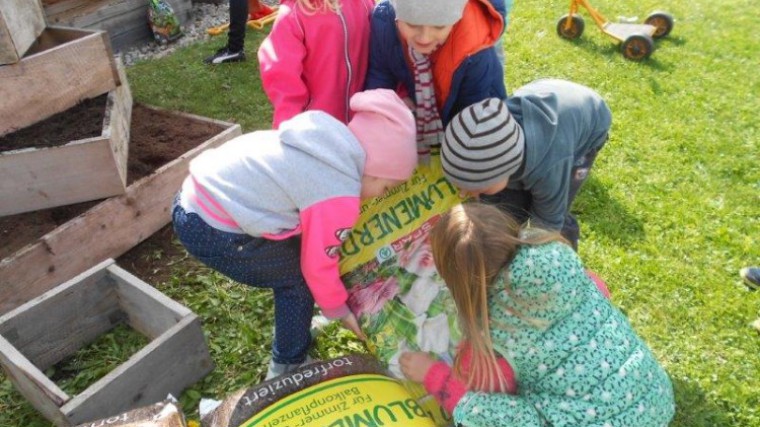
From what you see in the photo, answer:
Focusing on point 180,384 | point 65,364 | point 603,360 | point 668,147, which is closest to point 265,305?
point 180,384

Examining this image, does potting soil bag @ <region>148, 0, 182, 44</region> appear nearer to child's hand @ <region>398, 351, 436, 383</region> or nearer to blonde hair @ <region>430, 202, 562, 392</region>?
child's hand @ <region>398, 351, 436, 383</region>

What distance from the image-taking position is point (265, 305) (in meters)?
3.04

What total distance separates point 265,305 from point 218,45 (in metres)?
3.92

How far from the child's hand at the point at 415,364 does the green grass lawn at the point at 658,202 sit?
0.75 metres

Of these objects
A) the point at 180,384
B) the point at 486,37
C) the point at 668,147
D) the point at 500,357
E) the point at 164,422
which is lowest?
the point at 668,147

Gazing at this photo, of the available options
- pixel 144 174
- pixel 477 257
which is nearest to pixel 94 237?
pixel 144 174

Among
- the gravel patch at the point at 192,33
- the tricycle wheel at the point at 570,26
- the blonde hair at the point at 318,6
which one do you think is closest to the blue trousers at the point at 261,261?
the blonde hair at the point at 318,6

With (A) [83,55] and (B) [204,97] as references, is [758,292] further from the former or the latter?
(B) [204,97]

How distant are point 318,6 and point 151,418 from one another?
5.44ft

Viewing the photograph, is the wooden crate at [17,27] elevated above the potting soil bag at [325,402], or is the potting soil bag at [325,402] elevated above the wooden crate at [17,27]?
the wooden crate at [17,27]

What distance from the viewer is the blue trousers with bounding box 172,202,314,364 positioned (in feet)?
6.97

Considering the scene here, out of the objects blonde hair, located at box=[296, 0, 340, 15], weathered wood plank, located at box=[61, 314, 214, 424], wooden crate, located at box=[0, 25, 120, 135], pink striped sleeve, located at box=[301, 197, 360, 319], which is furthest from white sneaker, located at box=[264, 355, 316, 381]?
wooden crate, located at box=[0, 25, 120, 135]

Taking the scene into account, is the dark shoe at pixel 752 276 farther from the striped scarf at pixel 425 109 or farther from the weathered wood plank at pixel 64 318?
the weathered wood plank at pixel 64 318

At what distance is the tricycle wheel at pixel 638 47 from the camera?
5.63m
